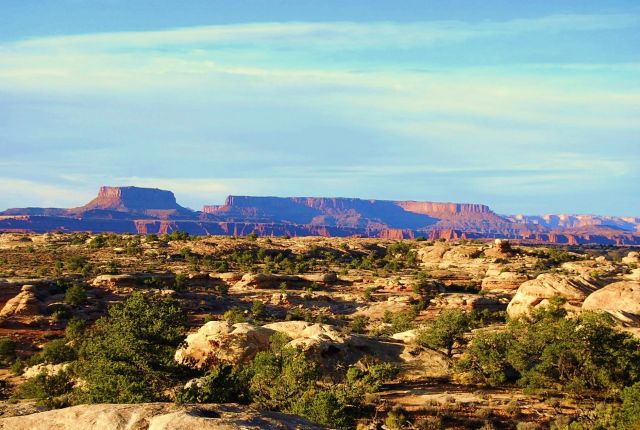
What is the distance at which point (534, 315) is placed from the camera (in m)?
43.8

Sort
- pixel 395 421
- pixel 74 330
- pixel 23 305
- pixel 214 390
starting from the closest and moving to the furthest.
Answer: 1. pixel 214 390
2. pixel 395 421
3. pixel 74 330
4. pixel 23 305

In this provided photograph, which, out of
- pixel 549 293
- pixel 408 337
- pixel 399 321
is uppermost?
pixel 549 293

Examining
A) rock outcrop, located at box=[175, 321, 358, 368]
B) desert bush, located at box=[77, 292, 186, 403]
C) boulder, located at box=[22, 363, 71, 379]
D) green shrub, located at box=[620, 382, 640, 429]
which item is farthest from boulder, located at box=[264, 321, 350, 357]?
green shrub, located at box=[620, 382, 640, 429]

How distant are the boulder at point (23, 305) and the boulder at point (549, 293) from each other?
38256 mm

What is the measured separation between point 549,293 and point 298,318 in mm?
20968

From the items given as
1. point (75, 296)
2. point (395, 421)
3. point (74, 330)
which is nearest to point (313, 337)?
point (395, 421)

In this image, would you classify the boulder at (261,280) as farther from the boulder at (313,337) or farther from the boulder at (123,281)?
the boulder at (313,337)

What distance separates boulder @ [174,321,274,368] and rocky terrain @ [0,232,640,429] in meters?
0.10

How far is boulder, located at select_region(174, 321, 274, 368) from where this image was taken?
32.9 metres

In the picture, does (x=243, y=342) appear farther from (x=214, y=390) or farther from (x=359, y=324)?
(x=359, y=324)

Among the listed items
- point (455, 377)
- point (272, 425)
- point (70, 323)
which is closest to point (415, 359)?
point (455, 377)

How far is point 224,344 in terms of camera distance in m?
33.2

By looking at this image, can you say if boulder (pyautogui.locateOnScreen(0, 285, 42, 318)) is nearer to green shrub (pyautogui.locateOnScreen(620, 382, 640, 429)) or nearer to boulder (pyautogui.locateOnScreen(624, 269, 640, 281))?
green shrub (pyautogui.locateOnScreen(620, 382, 640, 429))

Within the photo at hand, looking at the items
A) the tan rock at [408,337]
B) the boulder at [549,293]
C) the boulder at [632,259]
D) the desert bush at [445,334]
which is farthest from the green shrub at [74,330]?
the boulder at [632,259]
